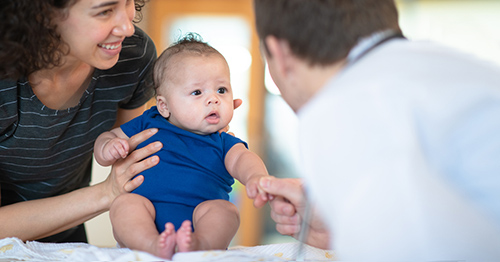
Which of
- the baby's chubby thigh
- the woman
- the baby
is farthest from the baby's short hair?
the baby's chubby thigh

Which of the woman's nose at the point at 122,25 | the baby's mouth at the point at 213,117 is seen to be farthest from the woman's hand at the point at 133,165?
the woman's nose at the point at 122,25

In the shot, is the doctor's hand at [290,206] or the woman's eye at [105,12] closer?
the doctor's hand at [290,206]

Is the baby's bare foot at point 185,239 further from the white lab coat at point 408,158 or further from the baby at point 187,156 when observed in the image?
the white lab coat at point 408,158

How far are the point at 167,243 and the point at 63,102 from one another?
1.95 feet

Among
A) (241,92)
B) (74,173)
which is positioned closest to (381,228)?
(74,173)

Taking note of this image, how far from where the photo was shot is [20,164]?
1.30 metres

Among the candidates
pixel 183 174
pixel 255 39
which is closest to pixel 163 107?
pixel 183 174

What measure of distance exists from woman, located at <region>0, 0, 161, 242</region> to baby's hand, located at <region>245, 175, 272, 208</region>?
294mm

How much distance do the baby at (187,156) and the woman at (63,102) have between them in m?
0.05

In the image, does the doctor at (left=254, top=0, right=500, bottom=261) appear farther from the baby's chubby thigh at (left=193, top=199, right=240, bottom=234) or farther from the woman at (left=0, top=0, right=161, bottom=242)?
the woman at (left=0, top=0, right=161, bottom=242)

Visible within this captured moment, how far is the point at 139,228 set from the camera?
1008mm

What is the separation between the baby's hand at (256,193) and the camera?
3.11 feet

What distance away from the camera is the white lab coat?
0.61 m

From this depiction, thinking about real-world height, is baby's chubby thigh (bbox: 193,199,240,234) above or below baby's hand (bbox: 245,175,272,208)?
below
